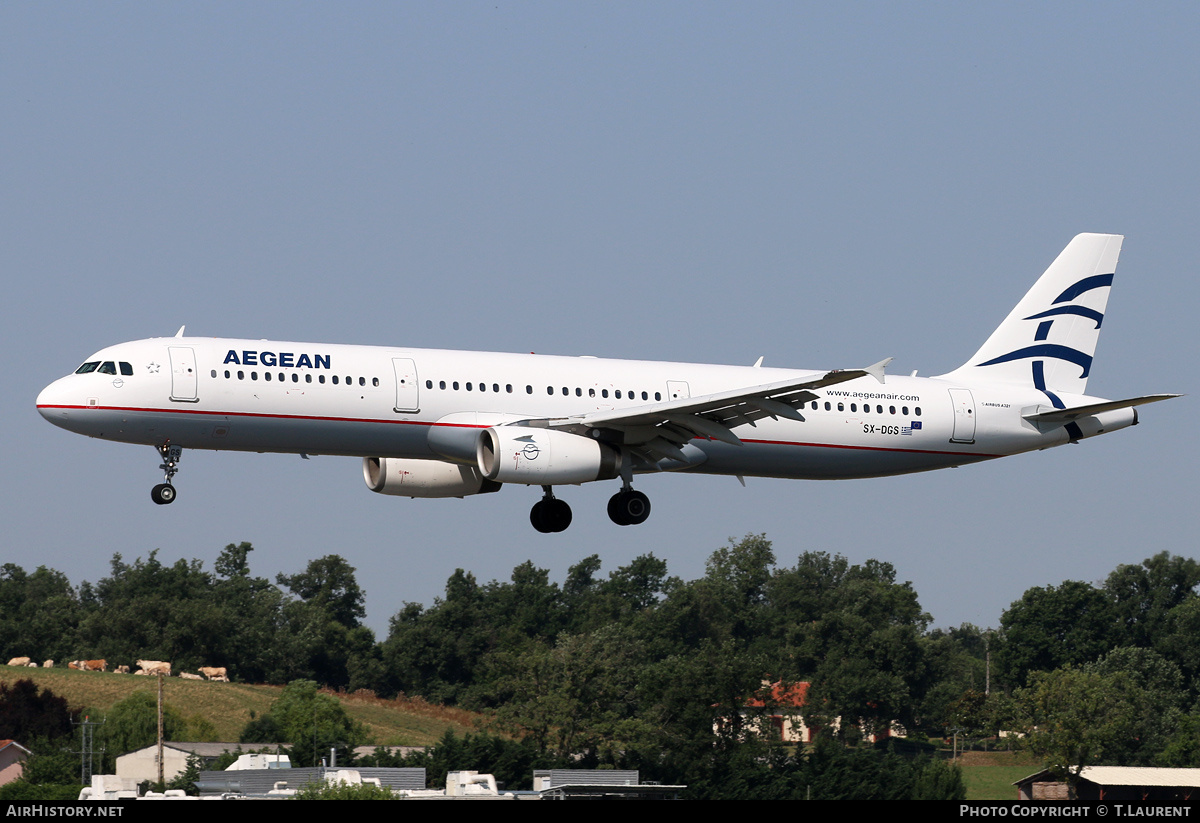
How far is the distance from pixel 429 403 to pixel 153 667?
8764cm

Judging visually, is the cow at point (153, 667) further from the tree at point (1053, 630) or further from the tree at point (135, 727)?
the tree at point (1053, 630)

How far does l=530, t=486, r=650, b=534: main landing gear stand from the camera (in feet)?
143

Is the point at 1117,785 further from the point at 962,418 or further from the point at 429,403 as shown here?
the point at 429,403

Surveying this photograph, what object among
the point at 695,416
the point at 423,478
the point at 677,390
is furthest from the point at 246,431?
the point at 677,390

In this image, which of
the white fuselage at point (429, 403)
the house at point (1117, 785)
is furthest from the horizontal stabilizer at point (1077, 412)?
the house at point (1117, 785)

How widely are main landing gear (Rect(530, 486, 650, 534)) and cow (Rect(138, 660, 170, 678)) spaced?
7969 centimetres

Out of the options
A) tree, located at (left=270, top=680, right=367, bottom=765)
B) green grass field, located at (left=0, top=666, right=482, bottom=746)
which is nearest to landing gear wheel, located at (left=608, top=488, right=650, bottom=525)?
tree, located at (left=270, top=680, right=367, bottom=765)

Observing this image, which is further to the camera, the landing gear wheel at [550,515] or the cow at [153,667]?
the cow at [153,667]

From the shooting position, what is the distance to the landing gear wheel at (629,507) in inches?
1716

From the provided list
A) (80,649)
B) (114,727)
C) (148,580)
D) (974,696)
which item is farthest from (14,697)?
(974,696)

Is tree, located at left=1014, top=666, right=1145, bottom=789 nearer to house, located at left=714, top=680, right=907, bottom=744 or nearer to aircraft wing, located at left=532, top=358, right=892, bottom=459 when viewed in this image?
house, located at left=714, top=680, right=907, bottom=744

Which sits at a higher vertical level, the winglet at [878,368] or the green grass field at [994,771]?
the winglet at [878,368]

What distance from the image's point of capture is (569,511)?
4434 centimetres

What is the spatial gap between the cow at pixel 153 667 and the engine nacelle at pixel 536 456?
83.2 metres
